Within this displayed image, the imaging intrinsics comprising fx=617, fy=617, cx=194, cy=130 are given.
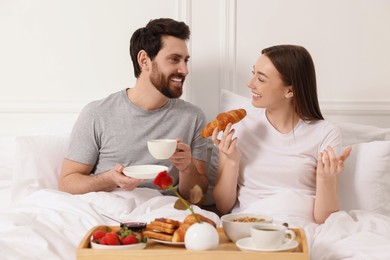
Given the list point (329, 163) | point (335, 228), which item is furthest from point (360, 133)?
point (335, 228)

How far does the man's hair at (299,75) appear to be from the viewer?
242cm

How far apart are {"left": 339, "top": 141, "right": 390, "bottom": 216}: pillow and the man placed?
1.96 ft

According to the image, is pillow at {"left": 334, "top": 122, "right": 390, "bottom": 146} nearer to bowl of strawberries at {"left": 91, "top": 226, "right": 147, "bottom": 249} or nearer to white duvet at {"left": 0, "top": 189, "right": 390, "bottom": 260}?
white duvet at {"left": 0, "top": 189, "right": 390, "bottom": 260}

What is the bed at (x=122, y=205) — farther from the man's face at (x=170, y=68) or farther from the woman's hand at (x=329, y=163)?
the man's face at (x=170, y=68)

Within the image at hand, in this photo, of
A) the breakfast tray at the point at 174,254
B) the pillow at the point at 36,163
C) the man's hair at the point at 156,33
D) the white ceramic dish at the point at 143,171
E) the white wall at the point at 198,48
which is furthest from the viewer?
the white wall at the point at 198,48

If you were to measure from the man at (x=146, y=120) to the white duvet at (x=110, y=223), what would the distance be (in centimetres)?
21

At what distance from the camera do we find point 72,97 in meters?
3.09

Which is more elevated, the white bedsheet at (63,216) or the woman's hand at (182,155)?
the woman's hand at (182,155)

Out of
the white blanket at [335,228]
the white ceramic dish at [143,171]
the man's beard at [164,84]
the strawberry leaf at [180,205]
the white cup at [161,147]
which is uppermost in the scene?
the man's beard at [164,84]

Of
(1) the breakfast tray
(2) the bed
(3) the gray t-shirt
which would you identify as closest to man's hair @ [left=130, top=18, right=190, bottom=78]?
(3) the gray t-shirt

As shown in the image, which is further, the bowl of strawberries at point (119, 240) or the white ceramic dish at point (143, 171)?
the white ceramic dish at point (143, 171)

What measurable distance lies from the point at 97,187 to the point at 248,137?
652 millimetres

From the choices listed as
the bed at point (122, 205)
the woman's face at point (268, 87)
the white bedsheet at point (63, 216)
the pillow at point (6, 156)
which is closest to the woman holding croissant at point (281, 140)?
the woman's face at point (268, 87)

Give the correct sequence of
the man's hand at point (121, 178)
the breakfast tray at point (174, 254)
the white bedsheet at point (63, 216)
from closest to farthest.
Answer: the breakfast tray at point (174, 254) → the white bedsheet at point (63, 216) → the man's hand at point (121, 178)
